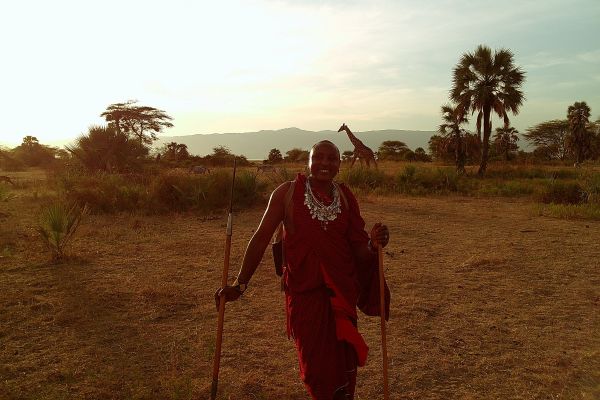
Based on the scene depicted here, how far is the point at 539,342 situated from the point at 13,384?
14.2 feet

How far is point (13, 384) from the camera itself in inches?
135

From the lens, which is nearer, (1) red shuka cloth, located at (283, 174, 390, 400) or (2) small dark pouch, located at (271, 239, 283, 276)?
(1) red shuka cloth, located at (283, 174, 390, 400)

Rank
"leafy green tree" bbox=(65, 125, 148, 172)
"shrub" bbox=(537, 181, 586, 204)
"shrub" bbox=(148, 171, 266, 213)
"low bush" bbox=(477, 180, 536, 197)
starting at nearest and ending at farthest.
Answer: "shrub" bbox=(148, 171, 266, 213)
"shrub" bbox=(537, 181, 586, 204)
"low bush" bbox=(477, 180, 536, 197)
"leafy green tree" bbox=(65, 125, 148, 172)

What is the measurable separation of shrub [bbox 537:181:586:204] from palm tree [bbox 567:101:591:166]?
74.1 feet

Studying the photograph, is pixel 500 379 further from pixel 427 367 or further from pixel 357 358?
pixel 357 358

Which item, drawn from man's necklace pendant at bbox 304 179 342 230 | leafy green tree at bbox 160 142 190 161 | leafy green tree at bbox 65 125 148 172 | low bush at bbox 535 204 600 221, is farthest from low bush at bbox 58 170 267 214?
leafy green tree at bbox 160 142 190 161

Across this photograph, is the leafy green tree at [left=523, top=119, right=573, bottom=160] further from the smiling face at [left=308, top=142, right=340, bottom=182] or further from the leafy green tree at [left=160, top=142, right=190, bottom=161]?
the smiling face at [left=308, top=142, right=340, bottom=182]

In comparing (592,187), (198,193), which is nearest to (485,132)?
(592,187)

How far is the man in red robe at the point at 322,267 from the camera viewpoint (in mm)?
2352

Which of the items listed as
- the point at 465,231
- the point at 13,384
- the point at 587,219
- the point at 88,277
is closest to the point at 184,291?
the point at 88,277

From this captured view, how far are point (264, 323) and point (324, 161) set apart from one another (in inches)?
103

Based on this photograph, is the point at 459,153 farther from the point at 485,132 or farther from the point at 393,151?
the point at 393,151

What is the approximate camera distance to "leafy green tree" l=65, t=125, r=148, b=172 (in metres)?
19.1

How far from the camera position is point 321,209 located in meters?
2.50
